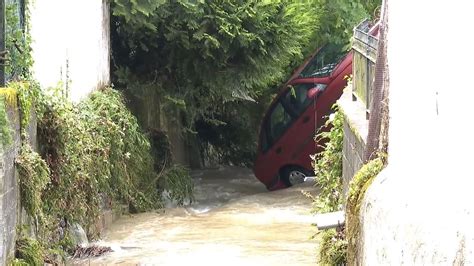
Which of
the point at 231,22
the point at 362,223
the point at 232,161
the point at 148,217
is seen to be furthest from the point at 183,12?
the point at 362,223

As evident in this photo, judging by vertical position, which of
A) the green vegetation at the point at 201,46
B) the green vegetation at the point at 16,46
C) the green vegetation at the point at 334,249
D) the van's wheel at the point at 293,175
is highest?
the green vegetation at the point at 201,46

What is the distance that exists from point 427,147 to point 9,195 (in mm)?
3656

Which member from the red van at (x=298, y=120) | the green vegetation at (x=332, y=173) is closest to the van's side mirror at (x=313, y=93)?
the red van at (x=298, y=120)

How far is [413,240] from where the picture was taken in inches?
163

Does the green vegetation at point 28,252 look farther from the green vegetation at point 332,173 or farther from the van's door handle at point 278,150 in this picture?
the van's door handle at point 278,150

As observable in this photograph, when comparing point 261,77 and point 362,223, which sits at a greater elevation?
point 261,77

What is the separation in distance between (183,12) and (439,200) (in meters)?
11.4

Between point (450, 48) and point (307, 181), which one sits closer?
point (450, 48)

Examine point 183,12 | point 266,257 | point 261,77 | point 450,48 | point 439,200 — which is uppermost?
point 183,12

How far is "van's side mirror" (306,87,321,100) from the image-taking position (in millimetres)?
17734

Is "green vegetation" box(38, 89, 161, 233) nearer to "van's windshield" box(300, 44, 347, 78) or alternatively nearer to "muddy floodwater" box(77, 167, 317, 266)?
"muddy floodwater" box(77, 167, 317, 266)

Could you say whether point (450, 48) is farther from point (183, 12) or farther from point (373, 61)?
point (183, 12)

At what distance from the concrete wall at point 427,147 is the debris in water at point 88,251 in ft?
17.7

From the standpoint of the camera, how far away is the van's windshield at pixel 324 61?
1794 centimetres
